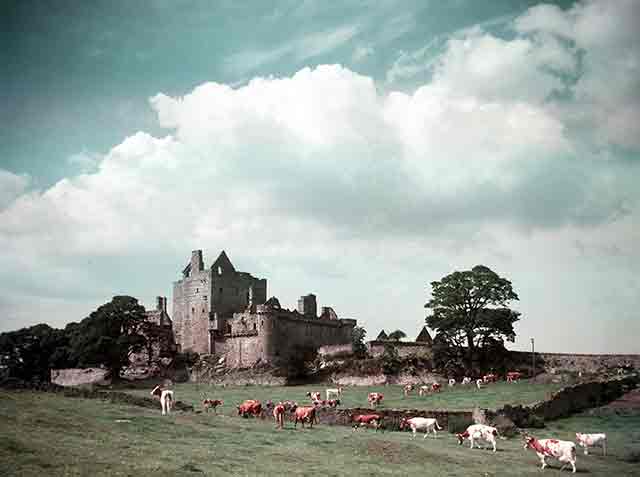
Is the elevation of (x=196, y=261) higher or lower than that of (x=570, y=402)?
higher

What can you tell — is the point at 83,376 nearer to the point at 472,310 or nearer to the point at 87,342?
the point at 87,342

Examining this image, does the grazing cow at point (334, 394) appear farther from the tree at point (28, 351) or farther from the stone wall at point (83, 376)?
the tree at point (28, 351)

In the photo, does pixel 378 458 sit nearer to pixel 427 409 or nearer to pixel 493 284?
pixel 427 409

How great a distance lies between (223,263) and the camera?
8175 cm

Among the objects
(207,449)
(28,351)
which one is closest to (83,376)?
(28,351)

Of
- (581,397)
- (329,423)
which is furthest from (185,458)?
(581,397)

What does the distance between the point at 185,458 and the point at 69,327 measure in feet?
230

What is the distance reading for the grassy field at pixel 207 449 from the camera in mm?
16891

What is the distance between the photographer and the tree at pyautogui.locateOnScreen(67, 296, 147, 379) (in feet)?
223

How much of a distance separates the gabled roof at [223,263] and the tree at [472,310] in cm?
2981

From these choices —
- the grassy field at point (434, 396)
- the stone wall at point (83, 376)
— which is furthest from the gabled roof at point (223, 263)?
the grassy field at point (434, 396)

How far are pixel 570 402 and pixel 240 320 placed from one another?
134 feet

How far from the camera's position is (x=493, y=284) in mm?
61062

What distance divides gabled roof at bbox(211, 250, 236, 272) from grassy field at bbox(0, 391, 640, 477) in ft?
165
